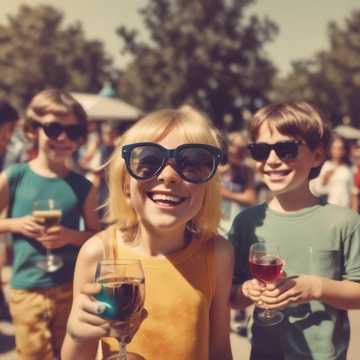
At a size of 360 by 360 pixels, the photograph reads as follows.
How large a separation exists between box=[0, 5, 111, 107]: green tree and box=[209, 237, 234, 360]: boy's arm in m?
44.9

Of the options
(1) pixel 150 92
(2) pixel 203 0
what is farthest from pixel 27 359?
(2) pixel 203 0

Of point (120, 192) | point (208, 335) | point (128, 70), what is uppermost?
point (128, 70)

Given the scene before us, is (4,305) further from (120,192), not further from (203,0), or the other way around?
(203,0)

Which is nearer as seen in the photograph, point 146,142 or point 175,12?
point 146,142

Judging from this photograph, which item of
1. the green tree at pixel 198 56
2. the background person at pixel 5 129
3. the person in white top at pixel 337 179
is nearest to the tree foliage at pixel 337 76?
the green tree at pixel 198 56

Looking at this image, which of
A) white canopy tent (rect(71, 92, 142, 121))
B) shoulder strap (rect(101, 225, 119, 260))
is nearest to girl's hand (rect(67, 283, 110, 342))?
shoulder strap (rect(101, 225, 119, 260))

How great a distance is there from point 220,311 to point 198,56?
113 feet

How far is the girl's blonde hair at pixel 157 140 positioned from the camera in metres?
1.90

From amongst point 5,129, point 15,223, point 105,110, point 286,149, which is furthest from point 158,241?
point 105,110

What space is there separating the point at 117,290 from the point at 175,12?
124ft

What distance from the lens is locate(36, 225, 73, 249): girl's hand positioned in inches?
110

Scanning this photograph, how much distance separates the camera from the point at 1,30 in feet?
147

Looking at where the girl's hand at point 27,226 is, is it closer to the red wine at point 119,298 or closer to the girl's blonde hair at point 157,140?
the girl's blonde hair at point 157,140

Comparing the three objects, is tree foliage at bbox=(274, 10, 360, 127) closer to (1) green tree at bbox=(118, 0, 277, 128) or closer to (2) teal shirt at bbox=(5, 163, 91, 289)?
(1) green tree at bbox=(118, 0, 277, 128)
